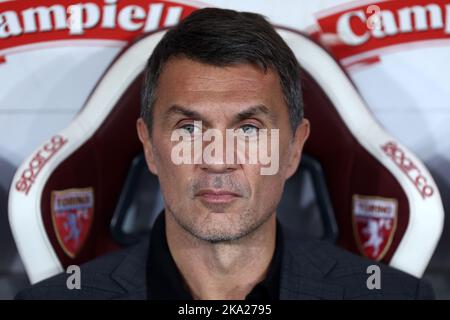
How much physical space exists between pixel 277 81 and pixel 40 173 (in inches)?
18.1

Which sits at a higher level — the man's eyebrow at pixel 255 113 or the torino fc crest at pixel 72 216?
the man's eyebrow at pixel 255 113

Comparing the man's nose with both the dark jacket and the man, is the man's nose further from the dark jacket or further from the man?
the dark jacket

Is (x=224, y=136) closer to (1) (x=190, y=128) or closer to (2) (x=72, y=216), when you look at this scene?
(1) (x=190, y=128)

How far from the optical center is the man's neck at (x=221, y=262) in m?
1.01

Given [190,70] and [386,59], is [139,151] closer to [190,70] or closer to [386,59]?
[190,70]

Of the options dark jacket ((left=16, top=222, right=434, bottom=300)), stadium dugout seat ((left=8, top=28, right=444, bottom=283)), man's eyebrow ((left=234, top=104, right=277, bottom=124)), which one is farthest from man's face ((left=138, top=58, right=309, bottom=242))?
stadium dugout seat ((left=8, top=28, right=444, bottom=283))

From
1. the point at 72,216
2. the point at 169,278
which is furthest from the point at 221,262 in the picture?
the point at 72,216

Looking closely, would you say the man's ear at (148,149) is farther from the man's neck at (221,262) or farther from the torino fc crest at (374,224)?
the torino fc crest at (374,224)

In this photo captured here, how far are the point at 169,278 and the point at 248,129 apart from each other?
243 millimetres

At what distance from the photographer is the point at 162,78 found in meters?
1.02

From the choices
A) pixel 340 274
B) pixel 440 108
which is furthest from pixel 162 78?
pixel 440 108

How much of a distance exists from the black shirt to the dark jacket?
0.01 metres

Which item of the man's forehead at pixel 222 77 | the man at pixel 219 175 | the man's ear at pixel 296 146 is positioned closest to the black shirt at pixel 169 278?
the man at pixel 219 175

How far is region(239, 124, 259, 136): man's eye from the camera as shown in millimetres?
978
